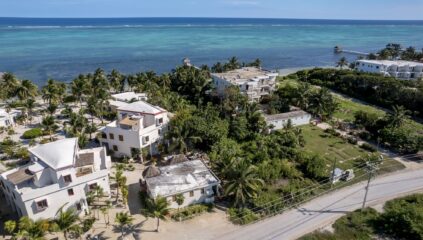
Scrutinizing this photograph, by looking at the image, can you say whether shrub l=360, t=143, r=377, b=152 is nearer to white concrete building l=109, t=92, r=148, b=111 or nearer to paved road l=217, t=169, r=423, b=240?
paved road l=217, t=169, r=423, b=240

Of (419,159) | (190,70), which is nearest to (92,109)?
(190,70)

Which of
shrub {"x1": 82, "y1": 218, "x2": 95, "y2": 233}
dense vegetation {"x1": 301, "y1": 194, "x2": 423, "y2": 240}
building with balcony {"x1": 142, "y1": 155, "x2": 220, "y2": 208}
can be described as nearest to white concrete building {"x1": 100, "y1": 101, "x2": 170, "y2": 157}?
building with balcony {"x1": 142, "y1": 155, "x2": 220, "y2": 208}

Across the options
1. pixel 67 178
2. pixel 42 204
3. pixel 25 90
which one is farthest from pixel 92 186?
pixel 25 90

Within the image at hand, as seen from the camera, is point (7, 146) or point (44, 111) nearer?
point (7, 146)

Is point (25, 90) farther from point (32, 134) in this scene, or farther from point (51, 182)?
point (51, 182)

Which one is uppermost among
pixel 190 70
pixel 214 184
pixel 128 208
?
pixel 190 70

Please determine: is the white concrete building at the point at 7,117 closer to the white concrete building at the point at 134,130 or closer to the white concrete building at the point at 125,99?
the white concrete building at the point at 125,99

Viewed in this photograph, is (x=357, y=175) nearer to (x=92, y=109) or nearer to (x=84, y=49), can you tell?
(x=92, y=109)
